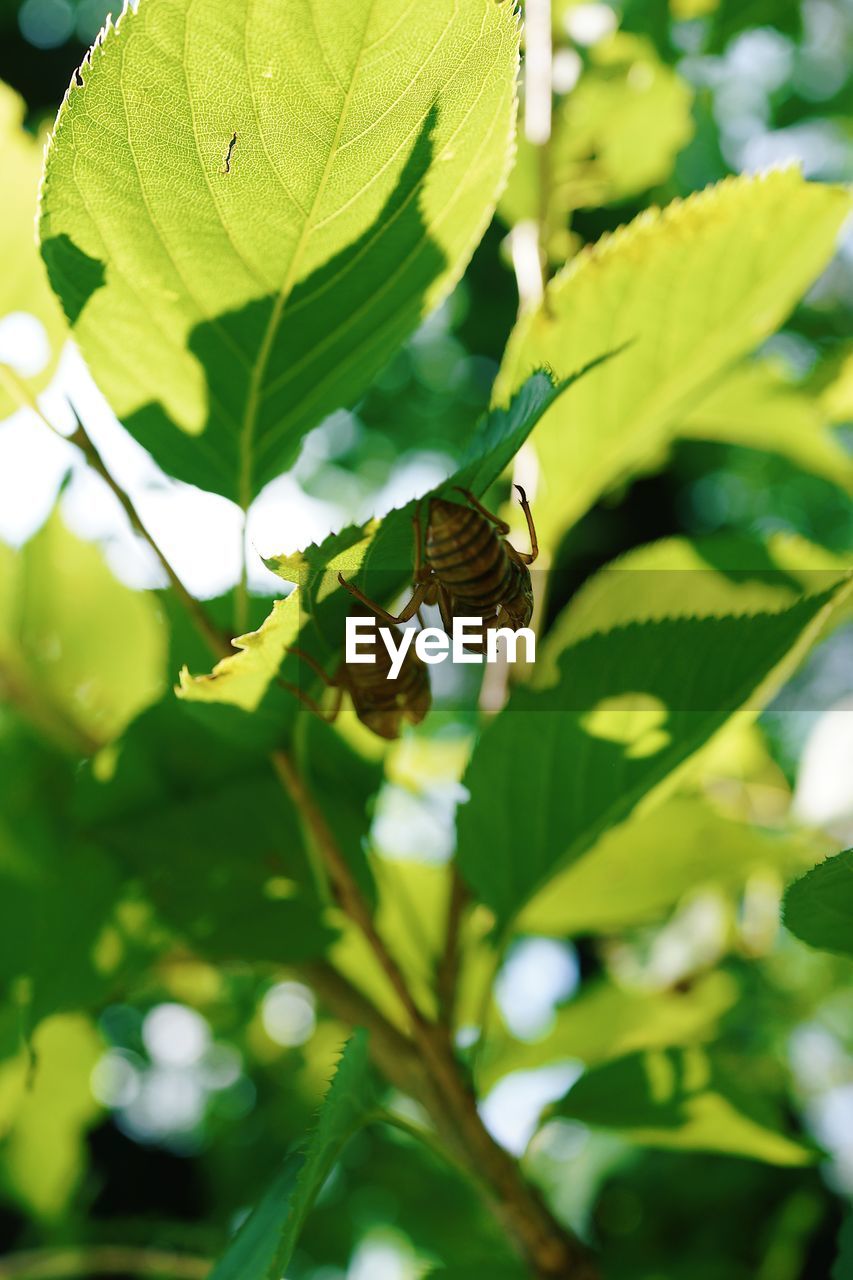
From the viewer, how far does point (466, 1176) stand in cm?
62

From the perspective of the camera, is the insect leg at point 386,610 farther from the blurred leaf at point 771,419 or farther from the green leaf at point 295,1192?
the blurred leaf at point 771,419

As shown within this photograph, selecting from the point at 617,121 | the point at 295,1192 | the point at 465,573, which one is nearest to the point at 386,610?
the point at 465,573

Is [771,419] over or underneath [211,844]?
over

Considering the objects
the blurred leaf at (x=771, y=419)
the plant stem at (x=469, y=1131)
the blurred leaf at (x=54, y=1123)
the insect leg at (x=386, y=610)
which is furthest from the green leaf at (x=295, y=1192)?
the blurred leaf at (x=771, y=419)

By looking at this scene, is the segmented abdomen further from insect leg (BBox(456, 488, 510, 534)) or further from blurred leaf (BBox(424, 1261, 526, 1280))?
blurred leaf (BBox(424, 1261, 526, 1280))

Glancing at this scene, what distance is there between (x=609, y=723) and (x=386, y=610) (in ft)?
0.50

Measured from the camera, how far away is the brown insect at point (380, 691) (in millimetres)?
565

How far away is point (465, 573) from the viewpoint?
0.54m

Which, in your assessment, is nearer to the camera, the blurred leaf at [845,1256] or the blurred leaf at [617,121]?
the blurred leaf at [845,1256]

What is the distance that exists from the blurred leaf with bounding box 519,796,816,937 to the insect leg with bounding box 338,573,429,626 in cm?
27

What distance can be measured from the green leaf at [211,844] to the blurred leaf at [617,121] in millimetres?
548

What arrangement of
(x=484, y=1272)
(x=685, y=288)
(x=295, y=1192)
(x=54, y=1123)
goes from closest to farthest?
(x=295, y=1192), (x=685, y=288), (x=484, y=1272), (x=54, y=1123)

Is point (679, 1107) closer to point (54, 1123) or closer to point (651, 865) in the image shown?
point (651, 865)

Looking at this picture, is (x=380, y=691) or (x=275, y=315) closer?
(x=275, y=315)
